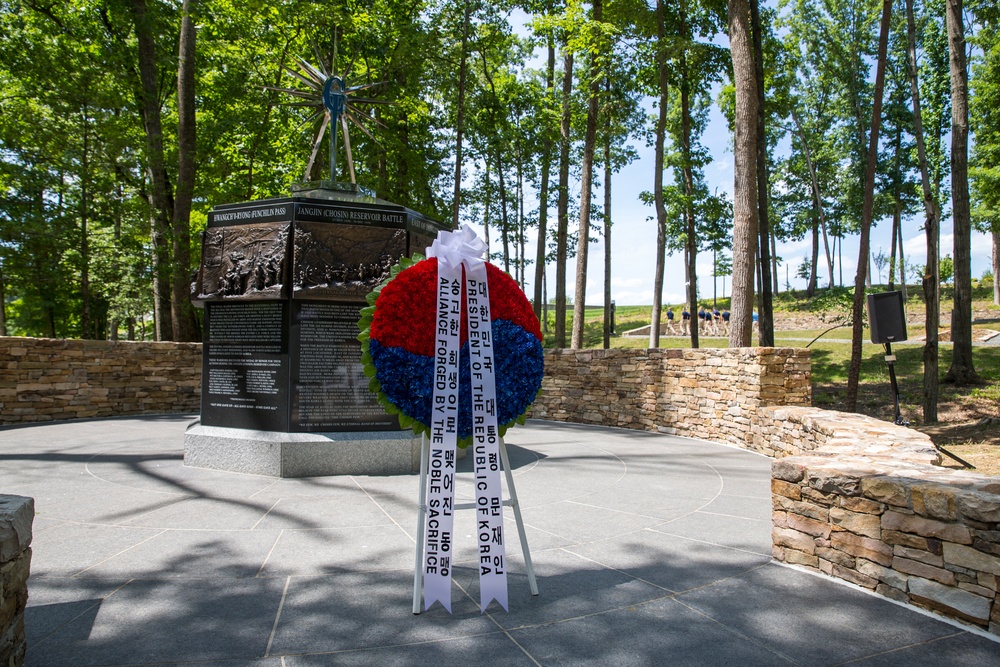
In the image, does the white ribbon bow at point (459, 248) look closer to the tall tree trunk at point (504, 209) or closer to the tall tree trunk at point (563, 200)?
the tall tree trunk at point (563, 200)

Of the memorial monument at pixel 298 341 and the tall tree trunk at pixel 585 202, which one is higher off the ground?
the tall tree trunk at pixel 585 202

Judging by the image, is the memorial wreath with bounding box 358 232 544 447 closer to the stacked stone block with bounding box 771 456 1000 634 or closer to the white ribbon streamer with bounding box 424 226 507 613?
the white ribbon streamer with bounding box 424 226 507 613

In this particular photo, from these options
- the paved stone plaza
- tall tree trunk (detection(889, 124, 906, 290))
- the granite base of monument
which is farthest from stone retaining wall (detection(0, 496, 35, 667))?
tall tree trunk (detection(889, 124, 906, 290))

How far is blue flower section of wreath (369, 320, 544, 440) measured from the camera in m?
3.63

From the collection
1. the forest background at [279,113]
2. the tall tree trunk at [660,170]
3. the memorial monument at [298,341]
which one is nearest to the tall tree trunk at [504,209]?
the forest background at [279,113]

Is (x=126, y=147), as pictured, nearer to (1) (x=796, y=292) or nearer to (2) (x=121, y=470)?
(2) (x=121, y=470)

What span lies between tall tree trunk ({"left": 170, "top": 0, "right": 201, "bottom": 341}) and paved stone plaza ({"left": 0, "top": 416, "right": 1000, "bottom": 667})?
400 inches

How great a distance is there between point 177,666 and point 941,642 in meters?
3.70

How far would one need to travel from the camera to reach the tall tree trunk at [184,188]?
15.8 m

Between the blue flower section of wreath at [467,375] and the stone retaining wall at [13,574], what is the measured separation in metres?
1.76

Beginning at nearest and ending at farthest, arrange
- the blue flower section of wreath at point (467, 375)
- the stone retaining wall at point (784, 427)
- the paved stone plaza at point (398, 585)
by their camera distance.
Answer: the paved stone plaza at point (398, 585), the stone retaining wall at point (784, 427), the blue flower section of wreath at point (467, 375)

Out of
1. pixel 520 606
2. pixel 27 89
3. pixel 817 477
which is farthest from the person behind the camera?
pixel 27 89

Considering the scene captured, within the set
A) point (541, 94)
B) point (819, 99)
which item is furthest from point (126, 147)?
point (819, 99)

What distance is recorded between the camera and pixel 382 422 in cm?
709
